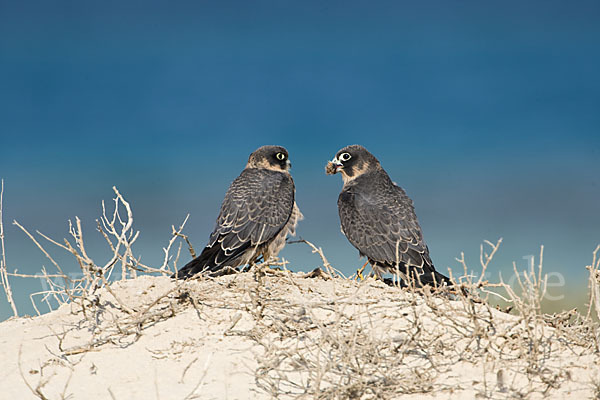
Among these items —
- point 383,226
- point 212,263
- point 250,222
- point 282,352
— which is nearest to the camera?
point 282,352

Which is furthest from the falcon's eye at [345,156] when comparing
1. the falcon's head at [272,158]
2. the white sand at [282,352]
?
the white sand at [282,352]

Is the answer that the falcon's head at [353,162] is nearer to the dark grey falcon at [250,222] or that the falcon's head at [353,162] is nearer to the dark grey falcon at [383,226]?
the dark grey falcon at [383,226]

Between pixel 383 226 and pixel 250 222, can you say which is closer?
pixel 383 226

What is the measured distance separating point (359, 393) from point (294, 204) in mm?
3336

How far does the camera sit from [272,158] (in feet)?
24.4

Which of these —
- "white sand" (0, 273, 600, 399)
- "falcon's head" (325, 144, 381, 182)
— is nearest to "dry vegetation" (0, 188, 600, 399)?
"white sand" (0, 273, 600, 399)

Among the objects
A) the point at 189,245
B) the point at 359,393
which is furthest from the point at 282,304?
the point at 189,245

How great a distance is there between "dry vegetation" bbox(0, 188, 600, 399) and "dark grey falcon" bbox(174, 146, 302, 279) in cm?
76

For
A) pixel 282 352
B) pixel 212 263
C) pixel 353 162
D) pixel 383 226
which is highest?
pixel 353 162

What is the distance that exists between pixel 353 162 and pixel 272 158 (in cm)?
101

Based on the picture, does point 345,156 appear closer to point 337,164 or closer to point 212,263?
point 337,164

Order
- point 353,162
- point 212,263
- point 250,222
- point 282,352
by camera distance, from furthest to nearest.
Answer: point 353,162
point 250,222
point 212,263
point 282,352

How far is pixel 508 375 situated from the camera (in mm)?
4137

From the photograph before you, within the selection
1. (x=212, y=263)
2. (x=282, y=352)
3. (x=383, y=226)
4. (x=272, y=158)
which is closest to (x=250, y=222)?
(x=212, y=263)
